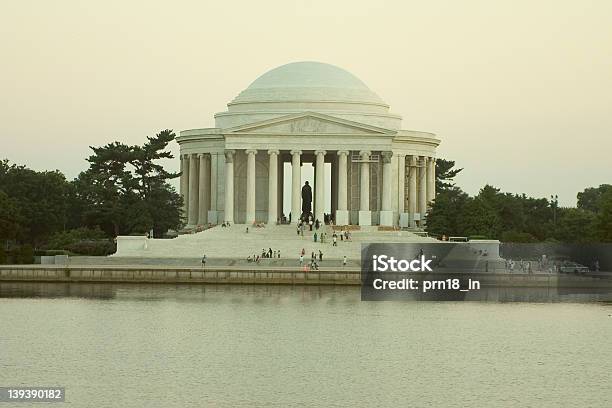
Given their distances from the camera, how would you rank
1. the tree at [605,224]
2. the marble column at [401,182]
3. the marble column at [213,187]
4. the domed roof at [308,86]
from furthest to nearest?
the marble column at [401,182] → the marble column at [213,187] → the domed roof at [308,86] → the tree at [605,224]

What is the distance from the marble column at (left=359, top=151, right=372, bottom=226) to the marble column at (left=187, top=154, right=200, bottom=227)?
1949cm

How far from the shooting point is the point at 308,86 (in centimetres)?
15862

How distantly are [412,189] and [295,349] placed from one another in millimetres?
87462

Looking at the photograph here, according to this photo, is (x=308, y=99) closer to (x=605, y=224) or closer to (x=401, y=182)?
(x=401, y=182)

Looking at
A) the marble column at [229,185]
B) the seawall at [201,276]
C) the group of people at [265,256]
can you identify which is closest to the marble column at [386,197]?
the marble column at [229,185]

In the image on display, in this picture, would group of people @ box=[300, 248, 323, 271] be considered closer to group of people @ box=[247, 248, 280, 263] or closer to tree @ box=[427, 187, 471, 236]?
group of people @ box=[247, 248, 280, 263]

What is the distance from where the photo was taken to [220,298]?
10094cm

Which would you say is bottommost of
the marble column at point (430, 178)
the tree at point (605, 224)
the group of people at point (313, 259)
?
the group of people at point (313, 259)

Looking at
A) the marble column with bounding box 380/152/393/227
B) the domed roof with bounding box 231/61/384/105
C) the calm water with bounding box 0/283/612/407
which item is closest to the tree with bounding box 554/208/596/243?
the marble column with bounding box 380/152/393/227

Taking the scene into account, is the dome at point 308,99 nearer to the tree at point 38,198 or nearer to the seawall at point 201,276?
the tree at point 38,198

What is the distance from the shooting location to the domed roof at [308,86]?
516 ft

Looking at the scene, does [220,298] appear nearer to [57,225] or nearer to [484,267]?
[484,267]

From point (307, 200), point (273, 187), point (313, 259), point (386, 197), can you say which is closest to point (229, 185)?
point (273, 187)

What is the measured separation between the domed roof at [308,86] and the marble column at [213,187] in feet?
21.1
